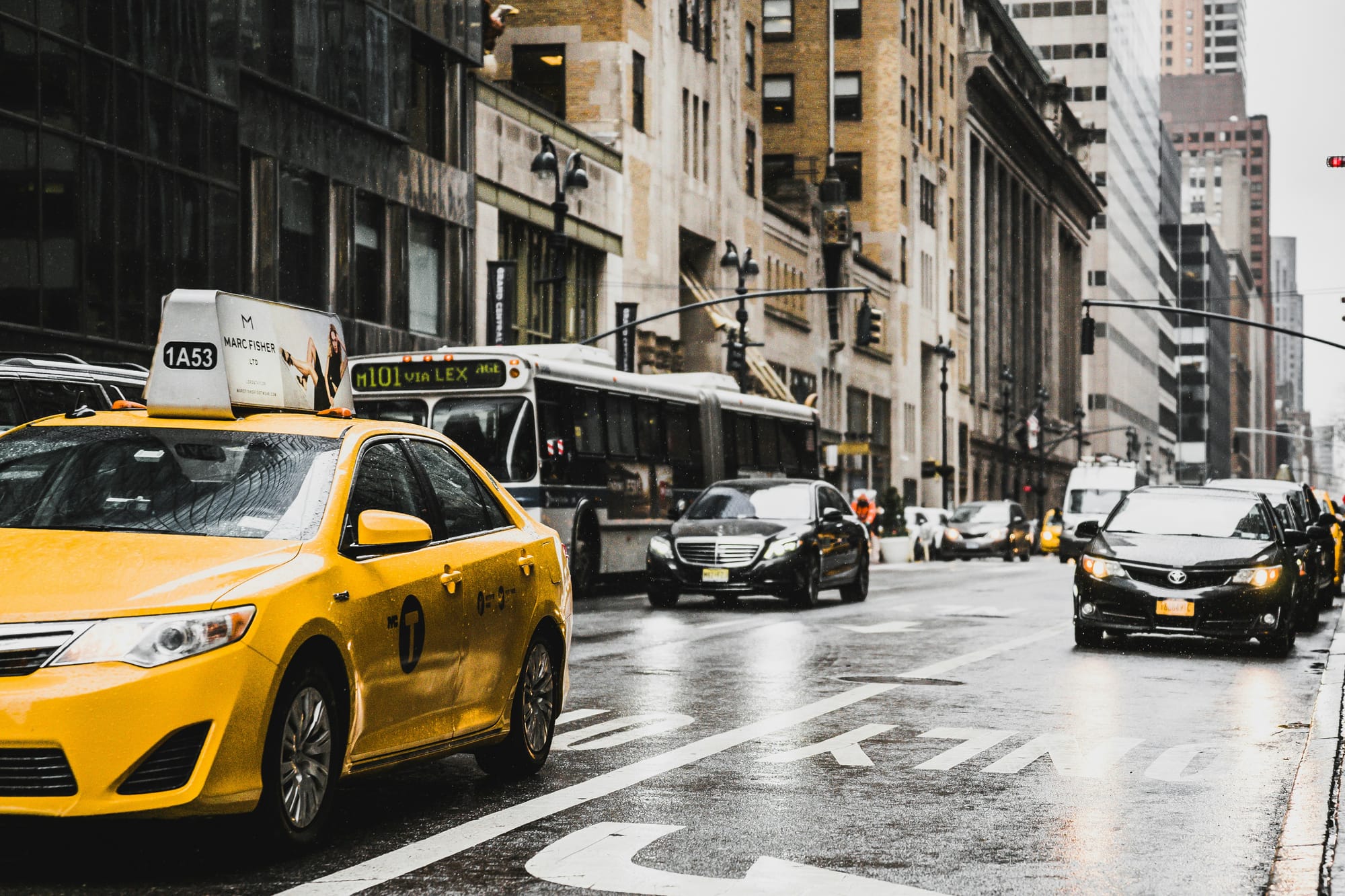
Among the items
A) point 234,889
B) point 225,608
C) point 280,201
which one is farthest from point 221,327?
point 280,201

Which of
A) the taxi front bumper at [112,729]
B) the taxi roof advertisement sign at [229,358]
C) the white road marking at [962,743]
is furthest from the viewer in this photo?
the white road marking at [962,743]

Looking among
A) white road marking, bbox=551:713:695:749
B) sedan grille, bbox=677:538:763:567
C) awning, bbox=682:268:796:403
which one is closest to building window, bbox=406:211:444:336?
sedan grille, bbox=677:538:763:567

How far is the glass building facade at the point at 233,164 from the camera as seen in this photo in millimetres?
27172

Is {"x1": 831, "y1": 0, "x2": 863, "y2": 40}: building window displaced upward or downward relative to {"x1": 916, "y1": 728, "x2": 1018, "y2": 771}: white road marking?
upward

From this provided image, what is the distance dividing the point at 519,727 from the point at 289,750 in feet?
7.53

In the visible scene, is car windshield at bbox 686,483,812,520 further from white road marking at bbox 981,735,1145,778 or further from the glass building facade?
white road marking at bbox 981,735,1145,778

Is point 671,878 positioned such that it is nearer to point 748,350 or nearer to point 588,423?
point 588,423

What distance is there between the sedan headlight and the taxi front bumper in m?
12.7

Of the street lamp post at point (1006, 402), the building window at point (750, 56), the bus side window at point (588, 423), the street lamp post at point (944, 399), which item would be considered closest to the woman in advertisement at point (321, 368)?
the bus side window at point (588, 423)

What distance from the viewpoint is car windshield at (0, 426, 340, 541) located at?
7.35 m

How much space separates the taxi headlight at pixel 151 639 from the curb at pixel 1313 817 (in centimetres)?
376

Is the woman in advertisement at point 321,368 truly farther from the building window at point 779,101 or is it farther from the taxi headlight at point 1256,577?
the building window at point 779,101

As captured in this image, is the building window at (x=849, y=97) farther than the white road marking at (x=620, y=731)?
Yes

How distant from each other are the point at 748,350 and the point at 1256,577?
1783 inches
